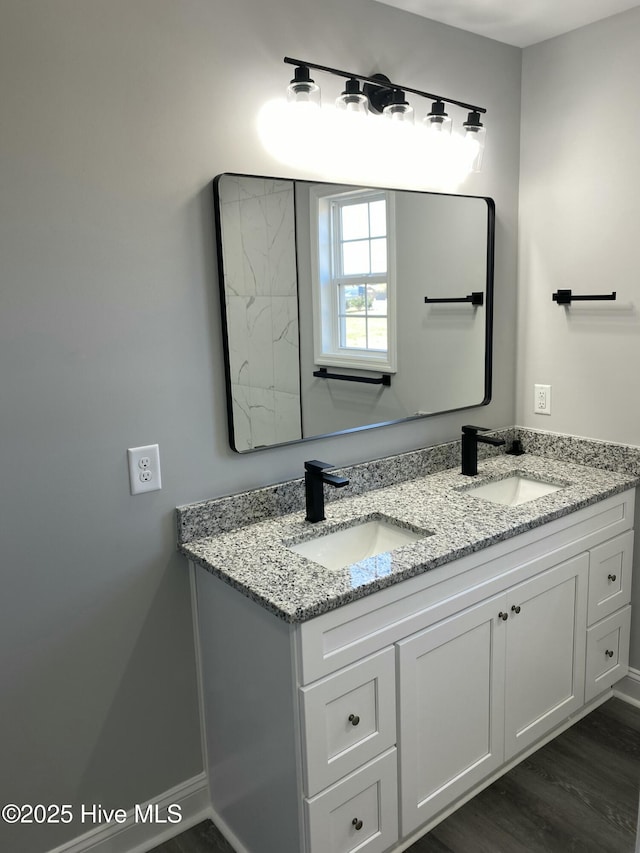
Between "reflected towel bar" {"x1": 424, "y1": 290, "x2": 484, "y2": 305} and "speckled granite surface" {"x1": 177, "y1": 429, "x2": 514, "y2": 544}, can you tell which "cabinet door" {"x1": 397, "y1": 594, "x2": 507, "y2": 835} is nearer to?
"speckled granite surface" {"x1": 177, "y1": 429, "x2": 514, "y2": 544}

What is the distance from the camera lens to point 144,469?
1765 mm

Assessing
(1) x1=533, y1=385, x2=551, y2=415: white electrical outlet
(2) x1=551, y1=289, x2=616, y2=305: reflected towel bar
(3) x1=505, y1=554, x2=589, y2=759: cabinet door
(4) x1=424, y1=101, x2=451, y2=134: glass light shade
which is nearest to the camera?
(3) x1=505, y1=554, x2=589, y2=759: cabinet door

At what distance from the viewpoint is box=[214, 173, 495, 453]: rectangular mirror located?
1.88 meters

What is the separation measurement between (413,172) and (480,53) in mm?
547

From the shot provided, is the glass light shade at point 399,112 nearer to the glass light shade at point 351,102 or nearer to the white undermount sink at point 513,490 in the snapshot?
the glass light shade at point 351,102

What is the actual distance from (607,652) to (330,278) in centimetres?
162

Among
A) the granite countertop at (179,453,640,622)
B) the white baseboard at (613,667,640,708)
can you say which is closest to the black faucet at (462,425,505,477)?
the granite countertop at (179,453,640,622)

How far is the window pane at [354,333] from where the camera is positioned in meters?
2.14

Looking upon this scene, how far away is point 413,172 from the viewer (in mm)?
Answer: 2221

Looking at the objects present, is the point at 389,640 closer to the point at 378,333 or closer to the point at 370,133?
the point at 378,333

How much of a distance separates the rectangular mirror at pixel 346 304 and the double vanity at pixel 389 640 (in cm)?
25

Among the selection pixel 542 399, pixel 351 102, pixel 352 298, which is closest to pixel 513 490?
pixel 542 399

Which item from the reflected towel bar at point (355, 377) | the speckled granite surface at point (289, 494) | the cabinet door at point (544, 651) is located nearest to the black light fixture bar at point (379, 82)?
the reflected towel bar at point (355, 377)

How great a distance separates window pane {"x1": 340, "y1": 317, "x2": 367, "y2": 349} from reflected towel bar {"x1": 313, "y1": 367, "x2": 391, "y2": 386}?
100 mm
